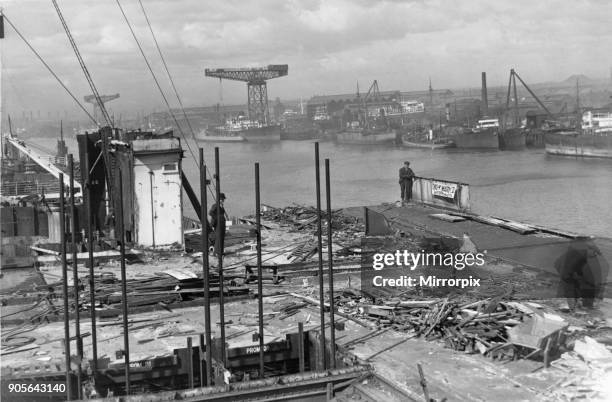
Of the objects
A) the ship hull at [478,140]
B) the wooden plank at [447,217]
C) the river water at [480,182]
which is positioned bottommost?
the river water at [480,182]

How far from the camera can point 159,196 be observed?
403 inches

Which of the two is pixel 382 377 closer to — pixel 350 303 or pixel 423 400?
pixel 423 400

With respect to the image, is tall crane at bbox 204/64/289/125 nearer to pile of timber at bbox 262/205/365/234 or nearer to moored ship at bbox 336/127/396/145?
moored ship at bbox 336/127/396/145

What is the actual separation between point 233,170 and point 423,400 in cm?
3660

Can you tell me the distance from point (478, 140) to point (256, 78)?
28.9 m

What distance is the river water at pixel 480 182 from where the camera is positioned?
79.3ft

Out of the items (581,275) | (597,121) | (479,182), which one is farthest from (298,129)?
(581,275)

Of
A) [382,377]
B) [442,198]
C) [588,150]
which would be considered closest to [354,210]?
[442,198]

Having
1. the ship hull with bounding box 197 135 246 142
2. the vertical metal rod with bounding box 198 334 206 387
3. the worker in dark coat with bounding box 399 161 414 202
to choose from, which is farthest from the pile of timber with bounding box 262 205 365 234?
the ship hull with bounding box 197 135 246 142

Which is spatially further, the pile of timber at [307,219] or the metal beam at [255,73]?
the metal beam at [255,73]

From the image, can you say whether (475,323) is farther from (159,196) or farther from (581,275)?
(159,196)

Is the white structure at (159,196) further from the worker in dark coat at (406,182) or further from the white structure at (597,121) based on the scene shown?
the white structure at (597,121)

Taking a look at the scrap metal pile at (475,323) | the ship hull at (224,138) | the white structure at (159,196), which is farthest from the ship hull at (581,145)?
the ship hull at (224,138)

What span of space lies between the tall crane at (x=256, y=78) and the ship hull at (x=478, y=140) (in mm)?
24760
